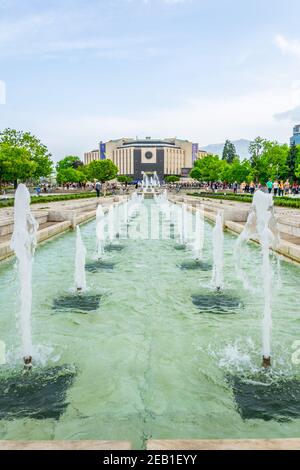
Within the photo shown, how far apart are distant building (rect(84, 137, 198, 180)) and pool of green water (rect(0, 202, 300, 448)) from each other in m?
139

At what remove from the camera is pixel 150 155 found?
146 meters

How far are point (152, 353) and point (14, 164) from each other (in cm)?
3552

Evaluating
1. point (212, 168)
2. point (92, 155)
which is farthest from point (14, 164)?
point (92, 155)

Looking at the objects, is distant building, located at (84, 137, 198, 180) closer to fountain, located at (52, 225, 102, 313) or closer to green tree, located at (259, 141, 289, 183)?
green tree, located at (259, 141, 289, 183)

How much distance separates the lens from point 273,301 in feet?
21.8

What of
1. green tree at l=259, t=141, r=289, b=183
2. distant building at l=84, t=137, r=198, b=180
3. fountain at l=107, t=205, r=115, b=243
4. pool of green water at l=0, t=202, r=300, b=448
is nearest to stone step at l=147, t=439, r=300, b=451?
pool of green water at l=0, t=202, r=300, b=448

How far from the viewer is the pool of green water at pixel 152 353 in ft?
11.0

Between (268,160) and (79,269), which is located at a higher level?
(268,160)

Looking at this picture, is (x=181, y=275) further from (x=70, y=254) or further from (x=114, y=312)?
(x=70, y=254)

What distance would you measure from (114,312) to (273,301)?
96.0 inches

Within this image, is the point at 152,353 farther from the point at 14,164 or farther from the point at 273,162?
the point at 273,162

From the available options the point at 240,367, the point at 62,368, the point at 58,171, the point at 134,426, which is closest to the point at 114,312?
the point at 62,368

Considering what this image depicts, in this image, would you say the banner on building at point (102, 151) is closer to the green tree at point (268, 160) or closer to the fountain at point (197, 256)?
the green tree at point (268, 160)
